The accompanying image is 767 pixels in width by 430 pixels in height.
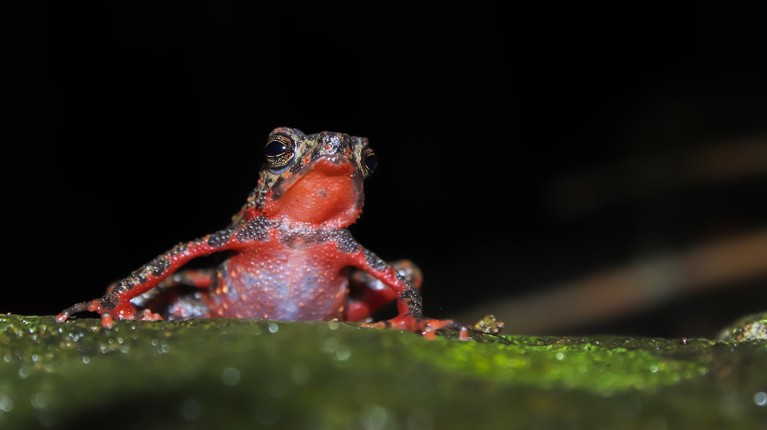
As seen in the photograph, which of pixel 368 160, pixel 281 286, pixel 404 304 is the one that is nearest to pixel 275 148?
pixel 368 160

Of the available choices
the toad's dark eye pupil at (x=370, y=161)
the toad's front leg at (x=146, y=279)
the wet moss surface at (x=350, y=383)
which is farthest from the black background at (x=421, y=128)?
the wet moss surface at (x=350, y=383)

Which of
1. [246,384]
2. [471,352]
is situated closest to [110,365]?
[246,384]

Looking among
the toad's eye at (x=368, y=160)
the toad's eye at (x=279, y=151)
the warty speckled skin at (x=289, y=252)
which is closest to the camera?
the warty speckled skin at (x=289, y=252)

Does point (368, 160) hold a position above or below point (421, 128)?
below

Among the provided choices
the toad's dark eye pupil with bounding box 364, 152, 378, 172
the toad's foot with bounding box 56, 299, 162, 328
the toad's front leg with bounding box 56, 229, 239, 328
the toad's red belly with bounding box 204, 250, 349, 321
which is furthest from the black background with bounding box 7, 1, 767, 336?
the toad's dark eye pupil with bounding box 364, 152, 378, 172

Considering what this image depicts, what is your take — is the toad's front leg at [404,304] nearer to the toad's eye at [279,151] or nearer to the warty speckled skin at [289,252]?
the warty speckled skin at [289,252]

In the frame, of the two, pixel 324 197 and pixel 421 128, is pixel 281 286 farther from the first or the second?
pixel 421 128
